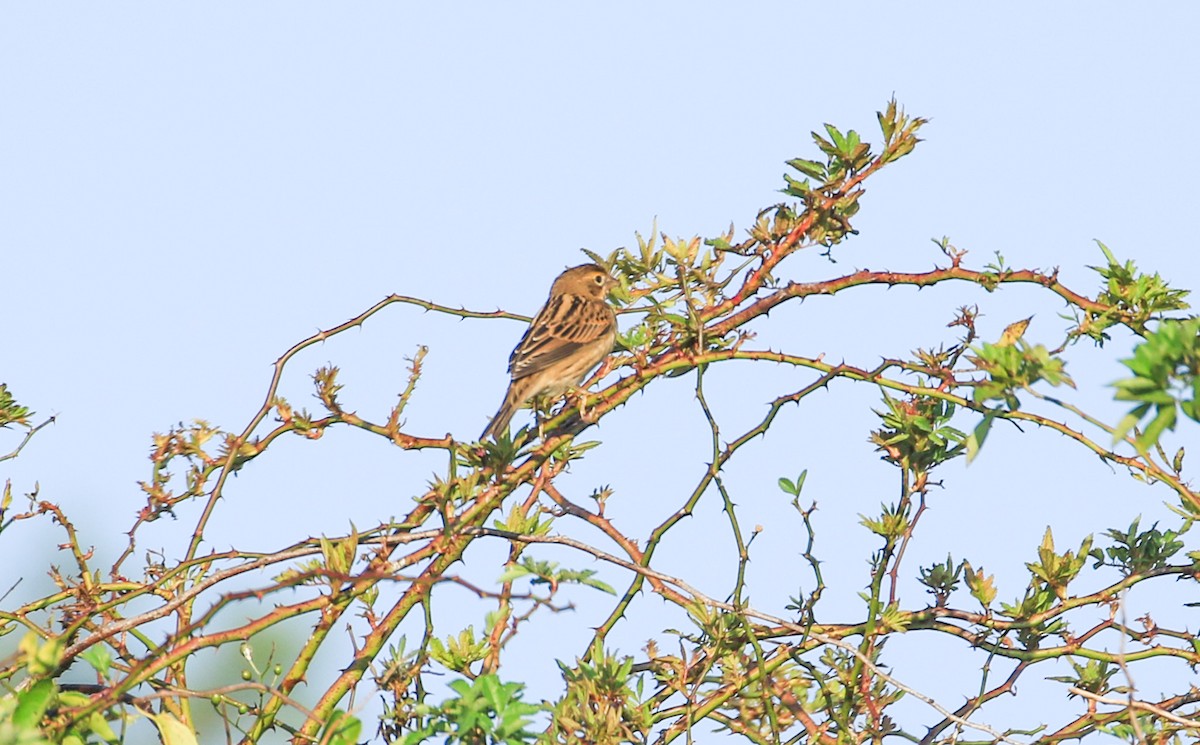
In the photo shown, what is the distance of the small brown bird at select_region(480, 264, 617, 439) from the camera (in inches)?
286

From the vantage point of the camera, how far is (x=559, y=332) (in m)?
7.93

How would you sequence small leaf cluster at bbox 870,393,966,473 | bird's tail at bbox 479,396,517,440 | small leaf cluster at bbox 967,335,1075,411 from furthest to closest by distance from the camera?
1. bird's tail at bbox 479,396,517,440
2. small leaf cluster at bbox 870,393,966,473
3. small leaf cluster at bbox 967,335,1075,411

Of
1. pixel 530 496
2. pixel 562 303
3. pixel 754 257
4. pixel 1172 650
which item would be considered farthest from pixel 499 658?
pixel 562 303

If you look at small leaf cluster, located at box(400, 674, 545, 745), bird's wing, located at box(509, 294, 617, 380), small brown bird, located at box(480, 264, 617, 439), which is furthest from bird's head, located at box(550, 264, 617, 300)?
small leaf cluster, located at box(400, 674, 545, 745)

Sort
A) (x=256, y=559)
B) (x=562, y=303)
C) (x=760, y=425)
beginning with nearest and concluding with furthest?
(x=256, y=559)
(x=760, y=425)
(x=562, y=303)

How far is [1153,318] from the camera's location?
15.1 ft

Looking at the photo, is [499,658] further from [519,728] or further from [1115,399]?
[1115,399]

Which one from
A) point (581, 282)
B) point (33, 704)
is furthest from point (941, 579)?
point (581, 282)

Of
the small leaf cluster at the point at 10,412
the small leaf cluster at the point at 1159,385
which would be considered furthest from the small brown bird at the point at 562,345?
the small leaf cluster at the point at 1159,385

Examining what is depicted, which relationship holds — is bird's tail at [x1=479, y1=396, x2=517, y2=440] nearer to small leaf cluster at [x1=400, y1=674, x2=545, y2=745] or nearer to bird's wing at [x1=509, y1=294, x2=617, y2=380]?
bird's wing at [x1=509, y1=294, x2=617, y2=380]

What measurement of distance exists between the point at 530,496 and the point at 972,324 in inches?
56.8

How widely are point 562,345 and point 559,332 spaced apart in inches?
7.1

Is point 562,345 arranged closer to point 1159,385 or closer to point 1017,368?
point 1017,368

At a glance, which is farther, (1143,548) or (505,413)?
(505,413)
